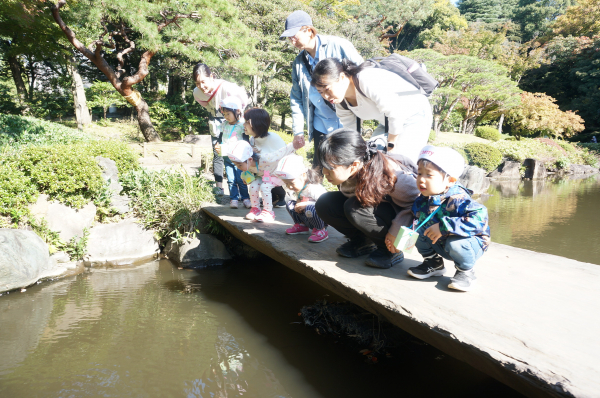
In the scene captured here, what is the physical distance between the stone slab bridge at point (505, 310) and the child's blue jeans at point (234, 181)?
1764 mm

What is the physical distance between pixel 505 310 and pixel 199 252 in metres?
3.52

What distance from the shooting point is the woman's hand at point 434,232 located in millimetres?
1940

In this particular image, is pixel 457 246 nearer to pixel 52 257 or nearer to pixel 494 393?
pixel 494 393

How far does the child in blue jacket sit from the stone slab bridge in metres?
0.19

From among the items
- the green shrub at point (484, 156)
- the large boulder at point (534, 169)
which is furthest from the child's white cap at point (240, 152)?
the large boulder at point (534, 169)

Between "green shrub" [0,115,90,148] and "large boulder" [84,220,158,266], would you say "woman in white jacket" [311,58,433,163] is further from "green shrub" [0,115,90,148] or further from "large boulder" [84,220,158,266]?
"green shrub" [0,115,90,148]

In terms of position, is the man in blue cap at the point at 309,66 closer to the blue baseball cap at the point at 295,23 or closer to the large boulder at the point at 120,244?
the blue baseball cap at the point at 295,23

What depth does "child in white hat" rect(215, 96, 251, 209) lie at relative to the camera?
388cm

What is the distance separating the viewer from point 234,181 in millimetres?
4434

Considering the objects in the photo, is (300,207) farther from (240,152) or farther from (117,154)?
(117,154)

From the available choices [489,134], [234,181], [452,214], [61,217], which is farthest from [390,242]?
[489,134]

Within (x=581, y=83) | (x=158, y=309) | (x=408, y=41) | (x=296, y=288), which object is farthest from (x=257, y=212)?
(x=408, y=41)

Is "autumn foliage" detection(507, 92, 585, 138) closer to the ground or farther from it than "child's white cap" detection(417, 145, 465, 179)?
farther from it

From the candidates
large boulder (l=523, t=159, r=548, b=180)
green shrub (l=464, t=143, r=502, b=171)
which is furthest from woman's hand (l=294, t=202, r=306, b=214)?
large boulder (l=523, t=159, r=548, b=180)
